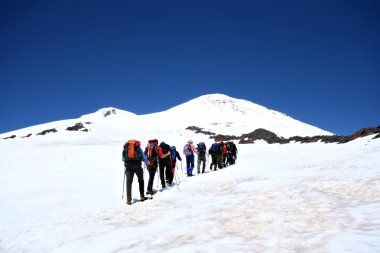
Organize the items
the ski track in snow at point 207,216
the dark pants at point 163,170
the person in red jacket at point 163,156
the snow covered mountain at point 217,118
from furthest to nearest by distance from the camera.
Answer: the snow covered mountain at point 217,118 → the dark pants at point 163,170 → the person in red jacket at point 163,156 → the ski track in snow at point 207,216

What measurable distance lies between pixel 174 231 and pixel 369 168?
8812 millimetres

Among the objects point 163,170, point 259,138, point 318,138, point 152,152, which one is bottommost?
point 163,170

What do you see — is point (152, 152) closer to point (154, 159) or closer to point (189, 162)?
point (154, 159)

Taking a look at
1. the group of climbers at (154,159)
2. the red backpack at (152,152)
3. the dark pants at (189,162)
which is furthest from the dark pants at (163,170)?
the dark pants at (189,162)

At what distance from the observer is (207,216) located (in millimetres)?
7215

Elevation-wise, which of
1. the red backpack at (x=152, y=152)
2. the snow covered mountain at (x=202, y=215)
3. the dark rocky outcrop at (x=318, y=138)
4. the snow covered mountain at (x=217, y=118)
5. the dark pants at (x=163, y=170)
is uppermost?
the snow covered mountain at (x=217, y=118)

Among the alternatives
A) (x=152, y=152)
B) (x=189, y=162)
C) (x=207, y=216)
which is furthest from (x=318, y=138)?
(x=207, y=216)

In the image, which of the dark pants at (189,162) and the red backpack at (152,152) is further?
the dark pants at (189,162)

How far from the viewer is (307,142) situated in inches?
1258

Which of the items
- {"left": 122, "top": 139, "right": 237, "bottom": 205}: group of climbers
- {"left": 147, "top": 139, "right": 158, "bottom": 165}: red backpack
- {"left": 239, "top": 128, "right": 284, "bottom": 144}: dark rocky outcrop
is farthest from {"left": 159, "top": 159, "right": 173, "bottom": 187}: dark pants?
{"left": 239, "top": 128, "right": 284, "bottom": 144}: dark rocky outcrop

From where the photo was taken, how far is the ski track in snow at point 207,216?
16.8ft

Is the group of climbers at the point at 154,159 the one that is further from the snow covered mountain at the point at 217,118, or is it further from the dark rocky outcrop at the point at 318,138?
the snow covered mountain at the point at 217,118

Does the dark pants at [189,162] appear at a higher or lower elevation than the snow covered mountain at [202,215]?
higher

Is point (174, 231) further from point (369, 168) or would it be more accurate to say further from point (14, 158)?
point (14, 158)
